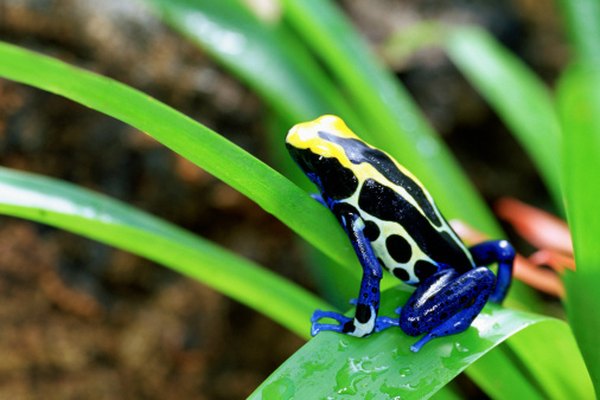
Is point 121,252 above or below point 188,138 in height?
above

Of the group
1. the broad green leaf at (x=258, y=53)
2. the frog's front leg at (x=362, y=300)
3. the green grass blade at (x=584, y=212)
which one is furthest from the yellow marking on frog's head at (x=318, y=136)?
the broad green leaf at (x=258, y=53)

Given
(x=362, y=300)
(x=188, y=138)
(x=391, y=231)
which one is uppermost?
(x=188, y=138)

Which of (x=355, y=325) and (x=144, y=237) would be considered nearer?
(x=355, y=325)

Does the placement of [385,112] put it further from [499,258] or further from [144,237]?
[144,237]

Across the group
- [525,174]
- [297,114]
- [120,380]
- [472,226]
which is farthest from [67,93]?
[525,174]

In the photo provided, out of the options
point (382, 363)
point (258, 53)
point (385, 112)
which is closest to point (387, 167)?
point (382, 363)

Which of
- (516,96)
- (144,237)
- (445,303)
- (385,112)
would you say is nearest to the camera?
(445,303)

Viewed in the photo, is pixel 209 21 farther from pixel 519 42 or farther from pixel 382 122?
pixel 519 42

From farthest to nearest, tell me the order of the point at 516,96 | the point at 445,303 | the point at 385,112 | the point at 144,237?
the point at 516,96 → the point at 385,112 → the point at 144,237 → the point at 445,303
